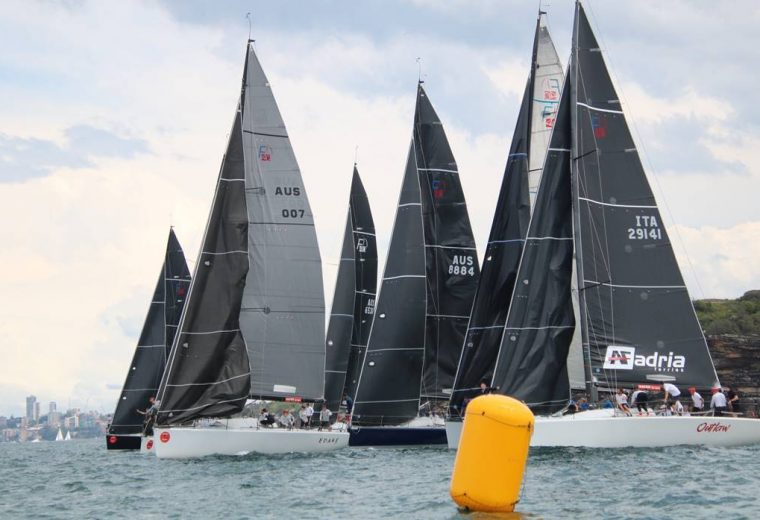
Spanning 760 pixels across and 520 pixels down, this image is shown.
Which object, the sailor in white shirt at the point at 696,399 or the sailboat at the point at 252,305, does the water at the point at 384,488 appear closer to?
the sailor in white shirt at the point at 696,399

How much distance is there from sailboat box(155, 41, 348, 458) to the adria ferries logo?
9.88 m

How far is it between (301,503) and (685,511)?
7.65 meters

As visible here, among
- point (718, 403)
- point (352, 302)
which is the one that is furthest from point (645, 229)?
point (352, 302)

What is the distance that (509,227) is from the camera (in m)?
40.5

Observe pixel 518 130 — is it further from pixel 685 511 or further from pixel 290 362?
pixel 685 511

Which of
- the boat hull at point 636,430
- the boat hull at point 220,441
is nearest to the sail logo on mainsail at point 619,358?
the boat hull at point 636,430

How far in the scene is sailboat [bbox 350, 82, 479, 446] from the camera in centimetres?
4297

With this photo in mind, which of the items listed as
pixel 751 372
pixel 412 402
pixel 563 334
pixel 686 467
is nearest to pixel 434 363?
pixel 412 402

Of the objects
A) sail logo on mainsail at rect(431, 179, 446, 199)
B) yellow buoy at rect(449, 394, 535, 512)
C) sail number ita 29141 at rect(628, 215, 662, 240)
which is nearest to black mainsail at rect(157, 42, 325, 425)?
sail logo on mainsail at rect(431, 179, 446, 199)

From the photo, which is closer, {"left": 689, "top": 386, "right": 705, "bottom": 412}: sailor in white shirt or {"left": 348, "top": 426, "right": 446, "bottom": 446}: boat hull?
{"left": 689, "top": 386, "right": 705, "bottom": 412}: sailor in white shirt

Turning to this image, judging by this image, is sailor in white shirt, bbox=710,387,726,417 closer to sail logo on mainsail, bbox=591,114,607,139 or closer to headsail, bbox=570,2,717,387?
headsail, bbox=570,2,717,387

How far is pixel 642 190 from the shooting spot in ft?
115

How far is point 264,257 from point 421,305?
21.9 ft

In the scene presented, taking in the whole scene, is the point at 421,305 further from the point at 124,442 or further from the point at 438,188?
the point at 124,442
